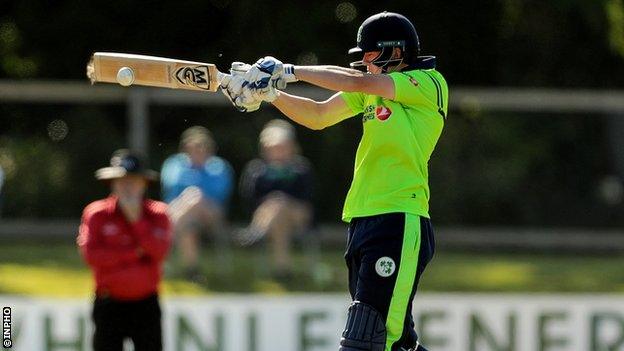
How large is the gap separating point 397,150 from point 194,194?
6.59 meters

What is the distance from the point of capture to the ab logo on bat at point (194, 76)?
549cm

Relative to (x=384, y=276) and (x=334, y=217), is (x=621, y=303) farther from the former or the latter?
(x=334, y=217)

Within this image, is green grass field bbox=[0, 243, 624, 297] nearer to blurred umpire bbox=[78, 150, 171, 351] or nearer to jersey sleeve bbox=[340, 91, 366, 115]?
blurred umpire bbox=[78, 150, 171, 351]

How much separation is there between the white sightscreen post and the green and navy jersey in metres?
8.20

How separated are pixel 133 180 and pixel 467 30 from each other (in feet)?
26.9

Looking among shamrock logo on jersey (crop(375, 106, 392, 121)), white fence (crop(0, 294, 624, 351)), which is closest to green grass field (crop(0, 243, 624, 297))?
white fence (crop(0, 294, 624, 351))

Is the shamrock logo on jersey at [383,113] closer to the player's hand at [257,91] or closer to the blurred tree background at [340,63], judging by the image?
the player's hand at [257,91]

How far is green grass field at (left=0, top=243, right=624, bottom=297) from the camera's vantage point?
1209 centimetres

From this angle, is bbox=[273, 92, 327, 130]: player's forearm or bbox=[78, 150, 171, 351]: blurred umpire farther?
bbox=[78, 150, 171, 351]: blurred umpire

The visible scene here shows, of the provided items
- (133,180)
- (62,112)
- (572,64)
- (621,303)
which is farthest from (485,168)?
(133,180)

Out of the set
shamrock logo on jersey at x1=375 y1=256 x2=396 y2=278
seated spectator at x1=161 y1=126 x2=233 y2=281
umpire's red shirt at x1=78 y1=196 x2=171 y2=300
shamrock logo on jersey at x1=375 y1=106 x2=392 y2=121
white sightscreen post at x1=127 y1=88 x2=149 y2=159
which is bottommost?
shamrock logo on jersey at x1=375 y1=256 x2=396 y2=278

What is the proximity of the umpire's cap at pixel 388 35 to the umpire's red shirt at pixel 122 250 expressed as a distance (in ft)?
8.76

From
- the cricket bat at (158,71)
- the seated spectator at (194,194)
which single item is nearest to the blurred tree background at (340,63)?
the seated spectator at (194,194)

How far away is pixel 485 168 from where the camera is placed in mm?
13969
